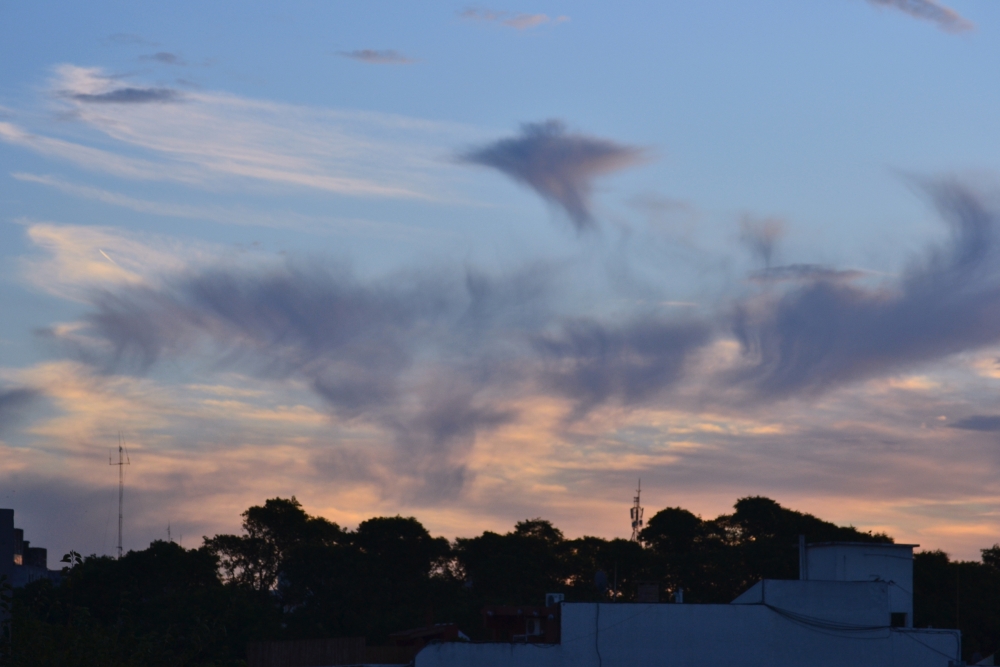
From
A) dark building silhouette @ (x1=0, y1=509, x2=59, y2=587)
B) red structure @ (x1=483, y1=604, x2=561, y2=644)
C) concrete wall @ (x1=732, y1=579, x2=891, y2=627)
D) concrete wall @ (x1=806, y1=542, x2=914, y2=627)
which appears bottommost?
dark building silhouette @ (x1=0, y1=509, x2=59, y2=587)

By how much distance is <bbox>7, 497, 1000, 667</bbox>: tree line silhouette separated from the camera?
3575 inches

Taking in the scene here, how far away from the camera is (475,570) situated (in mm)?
107750

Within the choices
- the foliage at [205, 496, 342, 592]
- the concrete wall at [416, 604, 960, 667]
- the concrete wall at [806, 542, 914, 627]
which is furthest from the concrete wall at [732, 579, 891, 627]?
the foliage at [205, 496, 342, 592]

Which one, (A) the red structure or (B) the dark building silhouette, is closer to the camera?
(A) the red structure

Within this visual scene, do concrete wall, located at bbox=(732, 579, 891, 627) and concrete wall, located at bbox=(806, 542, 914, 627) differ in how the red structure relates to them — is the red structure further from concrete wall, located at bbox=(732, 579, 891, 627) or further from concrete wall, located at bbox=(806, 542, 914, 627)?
concrete wall, located at bbox=(806, 542, 914, 627)

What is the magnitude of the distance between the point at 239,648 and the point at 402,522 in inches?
1550

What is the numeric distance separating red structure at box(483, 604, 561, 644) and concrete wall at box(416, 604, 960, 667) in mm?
1052

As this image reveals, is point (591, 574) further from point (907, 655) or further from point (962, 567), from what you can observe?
point (907, 655)

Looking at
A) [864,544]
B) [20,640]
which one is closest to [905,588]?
[864,544]

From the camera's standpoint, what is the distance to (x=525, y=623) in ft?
192

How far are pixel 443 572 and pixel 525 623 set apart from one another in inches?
2075

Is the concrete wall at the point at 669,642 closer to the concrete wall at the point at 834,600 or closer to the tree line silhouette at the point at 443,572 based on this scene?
the concrete wall at the point at 834,600

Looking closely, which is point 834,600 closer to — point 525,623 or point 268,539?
point 525,623

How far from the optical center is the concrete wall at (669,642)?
1970 inches
